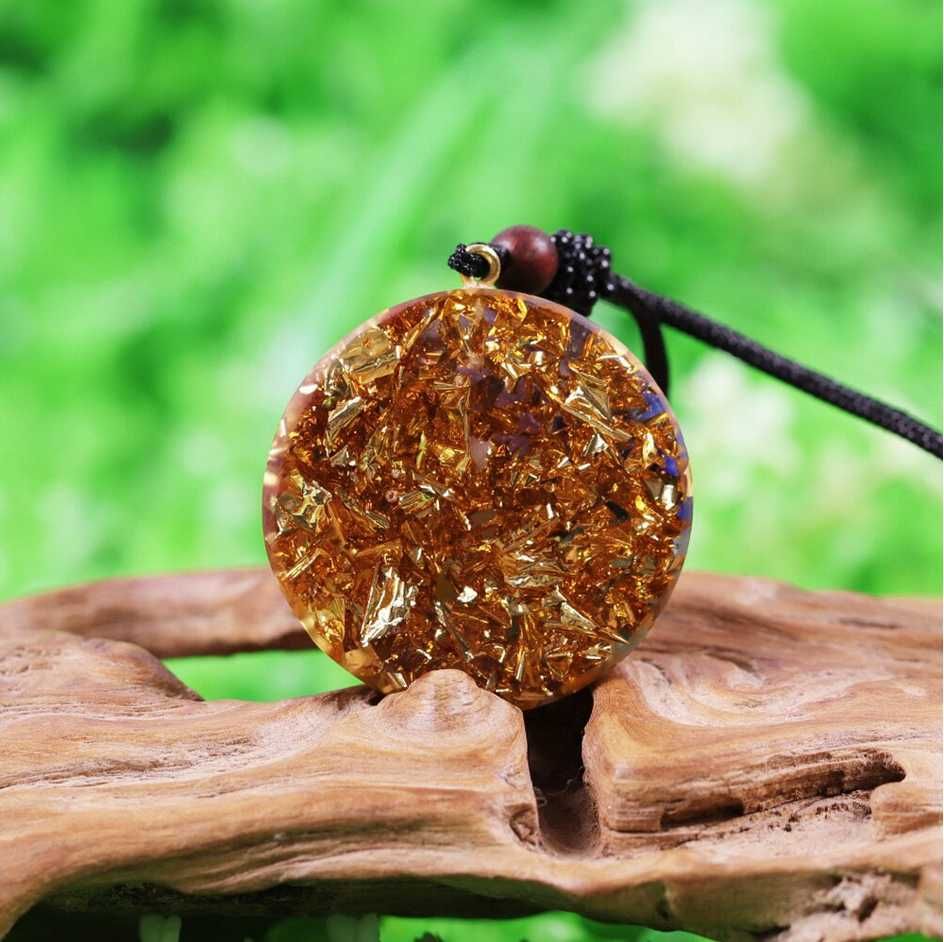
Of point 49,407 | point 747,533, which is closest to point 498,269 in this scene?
point 747,533

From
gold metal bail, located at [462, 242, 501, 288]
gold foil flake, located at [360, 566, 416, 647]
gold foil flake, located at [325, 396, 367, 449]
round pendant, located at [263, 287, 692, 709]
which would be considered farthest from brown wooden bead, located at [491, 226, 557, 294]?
gold foil flake, located at [360, 566, 416, 647]

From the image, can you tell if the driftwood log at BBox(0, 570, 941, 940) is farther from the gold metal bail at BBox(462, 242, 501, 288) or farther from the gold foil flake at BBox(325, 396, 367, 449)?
the gold metal bail at BBox(462, 242, 501, 288)

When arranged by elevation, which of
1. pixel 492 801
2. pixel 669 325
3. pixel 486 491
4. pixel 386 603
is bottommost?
pixel 492 801

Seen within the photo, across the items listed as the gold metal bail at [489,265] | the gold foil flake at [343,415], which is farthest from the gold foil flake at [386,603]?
the gold metal bail at [489,265]

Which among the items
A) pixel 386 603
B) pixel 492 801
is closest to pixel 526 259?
pixel 386 603

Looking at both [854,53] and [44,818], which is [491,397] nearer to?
[44,818]

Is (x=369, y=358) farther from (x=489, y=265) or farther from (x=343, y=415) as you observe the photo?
(x=489, y=265)
